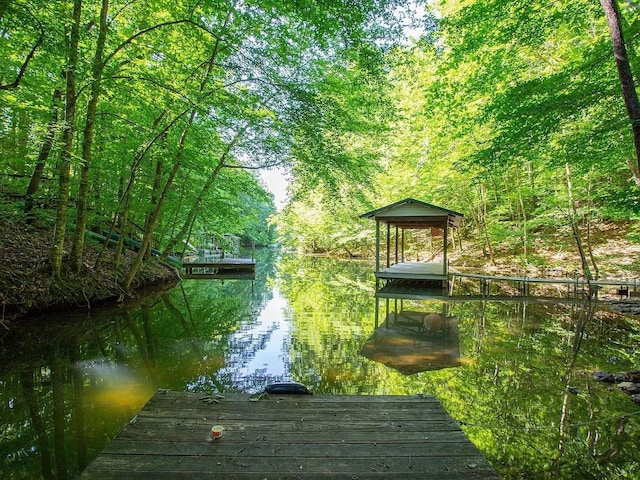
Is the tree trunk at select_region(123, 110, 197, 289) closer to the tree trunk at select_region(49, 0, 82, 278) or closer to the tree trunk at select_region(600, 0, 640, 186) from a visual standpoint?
the tree trunk at select_region(49, 0, 82, 278)

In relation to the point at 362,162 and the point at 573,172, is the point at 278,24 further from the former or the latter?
the point at 573,172

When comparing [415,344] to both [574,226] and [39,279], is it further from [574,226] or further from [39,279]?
[574,226]

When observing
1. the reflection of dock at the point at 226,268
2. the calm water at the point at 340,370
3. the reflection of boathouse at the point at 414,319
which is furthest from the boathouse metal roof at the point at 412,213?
the reflection of dock at the point at 226,268

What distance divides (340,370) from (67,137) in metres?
6.87

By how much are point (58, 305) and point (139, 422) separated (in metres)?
6.64

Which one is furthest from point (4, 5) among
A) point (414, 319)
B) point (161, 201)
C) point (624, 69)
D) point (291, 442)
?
point (414, 319)

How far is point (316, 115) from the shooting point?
8094 millimetres

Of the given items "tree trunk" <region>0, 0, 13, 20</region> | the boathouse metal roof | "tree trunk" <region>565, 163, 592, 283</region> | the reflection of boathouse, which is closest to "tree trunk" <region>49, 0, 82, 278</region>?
"tree trunk" <region>0, 0, 13, 20</region>

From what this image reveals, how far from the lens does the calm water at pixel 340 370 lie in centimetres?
305

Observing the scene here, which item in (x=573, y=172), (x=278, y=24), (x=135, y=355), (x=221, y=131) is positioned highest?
(x=278, y=24)

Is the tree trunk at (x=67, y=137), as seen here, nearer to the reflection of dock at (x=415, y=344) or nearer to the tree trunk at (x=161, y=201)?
the tree trunk at (x=161, y=201)

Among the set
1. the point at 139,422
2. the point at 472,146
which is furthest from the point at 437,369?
the point at 472,146

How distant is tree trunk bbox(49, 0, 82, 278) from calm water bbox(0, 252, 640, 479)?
138 cm

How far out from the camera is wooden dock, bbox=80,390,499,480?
2.06m
